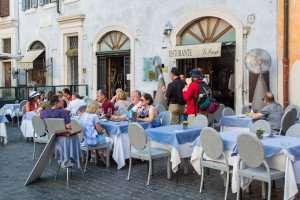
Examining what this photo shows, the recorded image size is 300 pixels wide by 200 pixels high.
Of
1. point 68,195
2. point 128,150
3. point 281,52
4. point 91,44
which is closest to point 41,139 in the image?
point 128,150

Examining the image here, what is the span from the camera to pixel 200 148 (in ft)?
21.9

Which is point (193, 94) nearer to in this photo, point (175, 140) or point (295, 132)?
point (175, 140)

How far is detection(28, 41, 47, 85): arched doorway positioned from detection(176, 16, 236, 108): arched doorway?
7819mm

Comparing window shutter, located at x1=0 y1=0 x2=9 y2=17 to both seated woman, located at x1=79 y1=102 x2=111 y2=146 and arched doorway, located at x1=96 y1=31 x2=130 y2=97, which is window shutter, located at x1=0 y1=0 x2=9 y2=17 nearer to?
arched doorway, located at x1=96 y1=31 x2=130 y2=97

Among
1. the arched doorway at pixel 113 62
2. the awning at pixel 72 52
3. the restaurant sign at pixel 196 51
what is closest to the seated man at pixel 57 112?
the restaurant sign at pixel 196 51

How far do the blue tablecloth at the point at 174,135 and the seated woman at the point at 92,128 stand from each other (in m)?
1.15

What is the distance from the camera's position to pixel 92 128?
8102 millimetres

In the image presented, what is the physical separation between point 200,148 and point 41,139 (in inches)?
205

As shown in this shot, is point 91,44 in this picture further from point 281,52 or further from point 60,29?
point 281,52

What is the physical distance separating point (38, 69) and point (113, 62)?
4698 mm

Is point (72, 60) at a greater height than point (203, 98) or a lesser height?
greater

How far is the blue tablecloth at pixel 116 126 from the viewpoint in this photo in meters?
8.12

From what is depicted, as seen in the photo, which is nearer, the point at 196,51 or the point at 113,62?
the point at 196,51

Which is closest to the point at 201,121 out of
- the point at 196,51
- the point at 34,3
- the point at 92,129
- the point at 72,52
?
the point at 92,129
